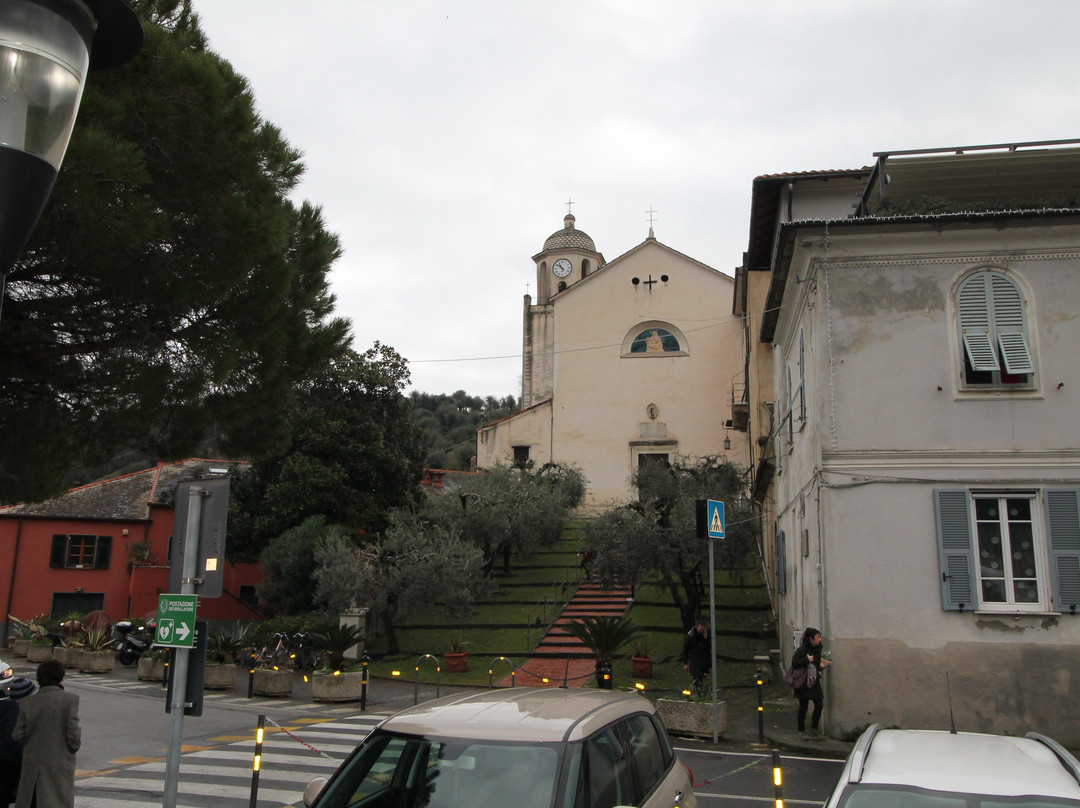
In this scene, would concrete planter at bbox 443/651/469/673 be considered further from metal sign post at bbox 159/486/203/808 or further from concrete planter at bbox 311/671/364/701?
metal sign post at bbox 159/486/203/808

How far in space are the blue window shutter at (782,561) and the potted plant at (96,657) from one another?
1680cm

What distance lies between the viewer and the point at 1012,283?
12297 mm

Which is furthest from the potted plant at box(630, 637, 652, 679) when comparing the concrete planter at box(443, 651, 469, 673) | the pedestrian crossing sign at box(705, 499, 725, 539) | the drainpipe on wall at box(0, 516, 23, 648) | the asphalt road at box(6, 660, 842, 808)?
the drainpipe on wall at box(0, 516, 23, 648)

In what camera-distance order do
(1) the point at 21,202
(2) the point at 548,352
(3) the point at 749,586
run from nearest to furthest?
1. (1) the point at 21,202
2. (3) the point at 749,586
3. (2) the point at 548,352

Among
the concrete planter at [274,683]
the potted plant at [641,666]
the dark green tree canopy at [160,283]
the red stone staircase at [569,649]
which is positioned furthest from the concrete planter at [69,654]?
the potted plant at [641,666]

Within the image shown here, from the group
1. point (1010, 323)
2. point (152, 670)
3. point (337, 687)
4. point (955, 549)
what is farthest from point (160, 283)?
point (152, 670)

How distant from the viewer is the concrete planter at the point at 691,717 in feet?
40.0

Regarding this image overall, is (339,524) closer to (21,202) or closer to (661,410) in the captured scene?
(661,410)

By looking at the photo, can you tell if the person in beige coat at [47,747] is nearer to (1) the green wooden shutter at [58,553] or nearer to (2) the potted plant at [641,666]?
(2) the potted plant at [641,666]

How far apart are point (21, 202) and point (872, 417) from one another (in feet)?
37.3

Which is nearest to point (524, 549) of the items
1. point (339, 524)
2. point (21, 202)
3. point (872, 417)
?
point (339, 524)

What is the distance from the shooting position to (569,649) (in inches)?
831

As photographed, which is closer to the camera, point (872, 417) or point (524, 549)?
point (872, 417)

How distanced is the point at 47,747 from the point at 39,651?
2117 centimetres
